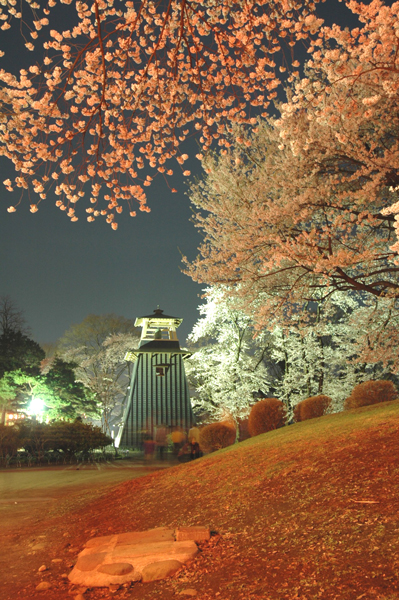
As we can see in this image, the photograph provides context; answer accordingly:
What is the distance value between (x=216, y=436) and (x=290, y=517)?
1178 centimetres

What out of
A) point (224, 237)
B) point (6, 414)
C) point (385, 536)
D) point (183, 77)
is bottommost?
point (385, 536)

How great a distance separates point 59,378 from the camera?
24188mm

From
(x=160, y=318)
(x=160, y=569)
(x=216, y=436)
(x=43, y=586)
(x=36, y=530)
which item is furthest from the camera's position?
(x=160, y=318)

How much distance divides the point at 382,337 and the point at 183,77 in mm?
8966

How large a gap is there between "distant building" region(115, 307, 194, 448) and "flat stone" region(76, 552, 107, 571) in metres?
19.6

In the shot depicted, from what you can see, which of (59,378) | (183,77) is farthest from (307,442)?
(59,378)

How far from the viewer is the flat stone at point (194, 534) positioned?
410 centimetres

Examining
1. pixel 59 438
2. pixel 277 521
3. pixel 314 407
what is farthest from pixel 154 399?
pixel 277 521

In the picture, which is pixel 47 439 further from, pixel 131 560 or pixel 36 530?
pixel 131 560

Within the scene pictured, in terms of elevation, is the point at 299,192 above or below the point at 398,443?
above

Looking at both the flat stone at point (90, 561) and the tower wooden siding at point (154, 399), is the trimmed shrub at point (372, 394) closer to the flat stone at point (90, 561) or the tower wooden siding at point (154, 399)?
the flat stone at point (90, 561)

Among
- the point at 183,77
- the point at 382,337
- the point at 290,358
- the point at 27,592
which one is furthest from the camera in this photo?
the point at 290,358

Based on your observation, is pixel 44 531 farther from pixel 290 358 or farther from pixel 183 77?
pixel 290 358

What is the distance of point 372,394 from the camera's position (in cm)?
1332
